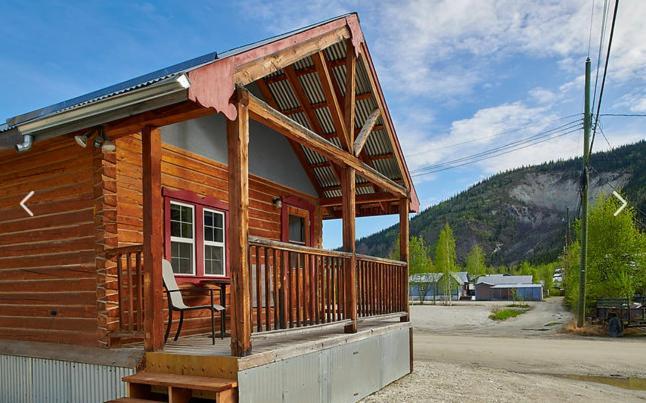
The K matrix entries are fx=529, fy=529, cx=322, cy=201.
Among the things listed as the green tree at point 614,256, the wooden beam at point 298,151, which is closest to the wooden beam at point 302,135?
the wooden beam at point 298,151

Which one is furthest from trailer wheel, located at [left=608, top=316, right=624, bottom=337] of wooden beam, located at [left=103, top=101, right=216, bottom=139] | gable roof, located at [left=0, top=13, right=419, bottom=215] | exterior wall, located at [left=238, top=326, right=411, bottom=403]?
wooden beam, located at [left=103, top=101, right=216, bottom=139]

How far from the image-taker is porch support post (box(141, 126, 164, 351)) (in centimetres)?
525

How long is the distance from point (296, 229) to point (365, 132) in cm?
307

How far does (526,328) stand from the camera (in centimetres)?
2405

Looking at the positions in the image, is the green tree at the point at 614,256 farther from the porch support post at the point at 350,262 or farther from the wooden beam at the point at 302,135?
the porch support post at the point at 350,262

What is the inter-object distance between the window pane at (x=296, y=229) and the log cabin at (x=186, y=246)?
104 cm

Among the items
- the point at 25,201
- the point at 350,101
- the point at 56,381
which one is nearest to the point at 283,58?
the point at 350,101

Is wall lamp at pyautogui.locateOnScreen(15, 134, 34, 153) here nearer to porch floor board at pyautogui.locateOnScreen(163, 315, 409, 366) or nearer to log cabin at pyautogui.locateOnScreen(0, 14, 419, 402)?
log cabin at pyautogui.locateOnScreen(0, 14, 419, 402)

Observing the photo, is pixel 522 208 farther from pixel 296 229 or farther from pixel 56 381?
pixel 56 381

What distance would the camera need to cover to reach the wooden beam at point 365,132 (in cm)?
791

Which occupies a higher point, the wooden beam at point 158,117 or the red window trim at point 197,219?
the wooden beam at point 158,117

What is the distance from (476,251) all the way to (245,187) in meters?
75.0

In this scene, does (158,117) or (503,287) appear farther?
(503,287)

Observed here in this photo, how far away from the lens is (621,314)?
19.1 metres
